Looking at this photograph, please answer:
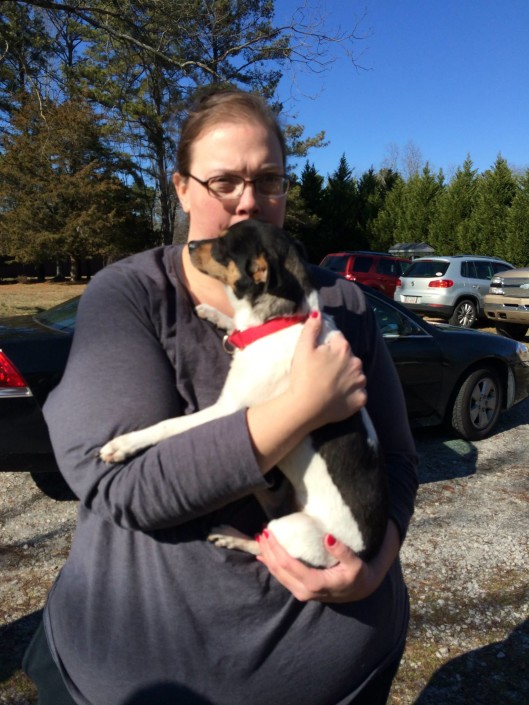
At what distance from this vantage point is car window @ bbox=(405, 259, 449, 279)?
1784 cm

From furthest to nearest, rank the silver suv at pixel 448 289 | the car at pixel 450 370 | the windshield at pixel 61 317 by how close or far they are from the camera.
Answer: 1. the silver suv at pixel 448 289
2. the car at pixel 450 370
3. the windshield at pixel 61 317

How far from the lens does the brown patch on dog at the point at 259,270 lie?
2002 mm

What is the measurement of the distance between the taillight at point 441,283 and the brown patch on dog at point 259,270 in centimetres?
1644

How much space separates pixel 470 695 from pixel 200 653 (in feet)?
7.23

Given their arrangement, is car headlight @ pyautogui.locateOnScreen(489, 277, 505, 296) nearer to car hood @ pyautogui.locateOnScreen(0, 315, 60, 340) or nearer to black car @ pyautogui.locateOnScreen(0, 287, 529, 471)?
black car @ pyautogui.locateOnScreen(0, 287, 529, 471)

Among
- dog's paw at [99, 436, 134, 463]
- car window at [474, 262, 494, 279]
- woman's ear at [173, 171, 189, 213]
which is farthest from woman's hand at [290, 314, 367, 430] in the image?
car window at [474, 262, 494, 279]

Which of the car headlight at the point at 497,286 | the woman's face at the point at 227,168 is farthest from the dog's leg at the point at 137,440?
the car headlight at the point at 497,286

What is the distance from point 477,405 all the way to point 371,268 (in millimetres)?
14795

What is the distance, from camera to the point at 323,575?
1.42m

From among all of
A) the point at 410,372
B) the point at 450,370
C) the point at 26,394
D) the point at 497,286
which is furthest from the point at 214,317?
the point at 497,286

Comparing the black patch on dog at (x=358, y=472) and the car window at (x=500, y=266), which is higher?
the car window at (x=500, y=266)

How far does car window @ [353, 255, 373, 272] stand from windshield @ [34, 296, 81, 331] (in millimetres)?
16409

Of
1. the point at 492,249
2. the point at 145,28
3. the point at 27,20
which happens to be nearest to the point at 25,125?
the point at 27,20

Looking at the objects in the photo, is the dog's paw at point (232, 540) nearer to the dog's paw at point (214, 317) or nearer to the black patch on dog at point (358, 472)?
the black patch on dog at point (358, 472)
